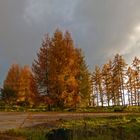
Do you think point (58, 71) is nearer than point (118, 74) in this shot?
Yes

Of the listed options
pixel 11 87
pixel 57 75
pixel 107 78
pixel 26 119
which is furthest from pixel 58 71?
pixel 107 78

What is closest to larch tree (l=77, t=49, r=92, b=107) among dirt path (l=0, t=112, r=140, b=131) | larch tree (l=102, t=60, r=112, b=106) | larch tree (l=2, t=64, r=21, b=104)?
dirt path (l=0, t=112, r=140, b=131)

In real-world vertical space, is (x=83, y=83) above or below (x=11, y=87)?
below

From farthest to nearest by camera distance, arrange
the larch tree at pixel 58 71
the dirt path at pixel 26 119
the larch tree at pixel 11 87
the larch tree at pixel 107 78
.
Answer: the larch tree at pixel 107 78, the larch tree at pixel 11 87, the larch tree at pixel 58 71, the dirt path at pixel 26 119

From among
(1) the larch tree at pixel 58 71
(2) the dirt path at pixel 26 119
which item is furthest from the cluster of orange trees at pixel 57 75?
(2) the dirt path at pixel 26 119

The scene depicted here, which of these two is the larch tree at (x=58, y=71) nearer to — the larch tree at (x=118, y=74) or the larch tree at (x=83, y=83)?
the larch tree at (x=83, y=83)

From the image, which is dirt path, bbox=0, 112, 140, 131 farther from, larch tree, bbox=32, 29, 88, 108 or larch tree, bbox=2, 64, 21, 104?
larch tree, bbox=2, 64, 21, 104

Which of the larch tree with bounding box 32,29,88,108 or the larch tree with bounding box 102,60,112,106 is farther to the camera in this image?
the larch tree with bounding box 102,60,112,106

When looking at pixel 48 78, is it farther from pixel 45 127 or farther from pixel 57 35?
pixel 45 127

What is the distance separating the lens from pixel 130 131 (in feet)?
56.9

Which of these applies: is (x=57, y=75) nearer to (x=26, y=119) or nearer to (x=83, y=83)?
(x=83, y=83)

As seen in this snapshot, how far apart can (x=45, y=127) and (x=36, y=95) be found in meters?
22.6

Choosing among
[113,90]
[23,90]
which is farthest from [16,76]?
[113,90]

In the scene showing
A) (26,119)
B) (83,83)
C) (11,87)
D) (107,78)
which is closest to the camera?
(26,119)
